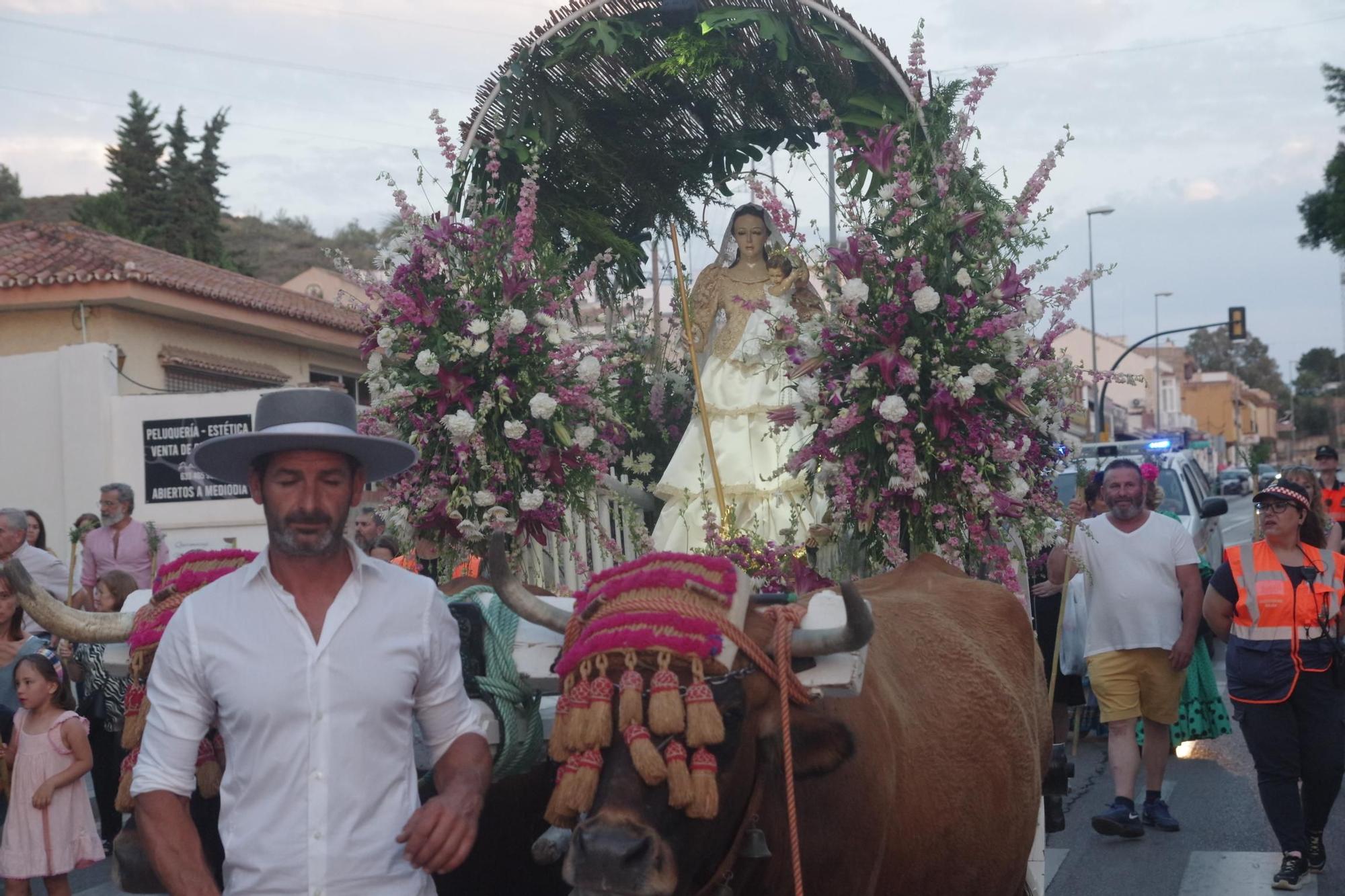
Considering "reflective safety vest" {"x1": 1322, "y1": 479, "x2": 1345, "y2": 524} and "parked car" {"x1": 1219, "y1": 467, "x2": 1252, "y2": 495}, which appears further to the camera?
"parked car" {"x1": 1219, "y1": 467, "x2": 1252, "y2": 495}

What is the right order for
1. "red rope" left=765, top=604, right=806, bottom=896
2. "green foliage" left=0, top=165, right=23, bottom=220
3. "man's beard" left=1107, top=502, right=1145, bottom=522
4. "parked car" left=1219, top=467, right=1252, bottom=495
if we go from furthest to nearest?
"parked car" left=1219, top=467, right=1252, bottom=495 < "green foliage" left=0, top=165, right=23, bottom=220 < "man's beard" left=1107, top=502, right=1145, bottom=522 < "red rope" left=765, top=604, right=806, bottom=896

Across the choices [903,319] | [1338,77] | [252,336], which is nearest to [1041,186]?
[903,319]

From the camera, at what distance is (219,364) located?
21797 millimetres

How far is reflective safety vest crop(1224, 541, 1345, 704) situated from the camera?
282 inches

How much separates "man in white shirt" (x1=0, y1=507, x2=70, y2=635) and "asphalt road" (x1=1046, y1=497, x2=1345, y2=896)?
6487mm

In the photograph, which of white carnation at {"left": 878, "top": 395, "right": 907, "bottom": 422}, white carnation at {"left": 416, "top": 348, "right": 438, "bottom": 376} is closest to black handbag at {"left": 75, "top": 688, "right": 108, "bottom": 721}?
white carnation at {"left": 416, "top": 348, "right": 438, "bottom": 376}

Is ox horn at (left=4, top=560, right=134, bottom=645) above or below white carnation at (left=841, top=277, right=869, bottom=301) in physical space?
below

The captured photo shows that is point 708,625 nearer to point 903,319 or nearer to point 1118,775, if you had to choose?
point 903,319

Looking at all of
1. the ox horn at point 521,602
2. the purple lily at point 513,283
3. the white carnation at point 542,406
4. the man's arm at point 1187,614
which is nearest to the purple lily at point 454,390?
the white carnation at point 542,406

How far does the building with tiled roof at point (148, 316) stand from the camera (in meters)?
19.8

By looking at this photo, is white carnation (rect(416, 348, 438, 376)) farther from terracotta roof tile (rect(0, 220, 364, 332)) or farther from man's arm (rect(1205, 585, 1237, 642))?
terracotta roof tile (rect(0, 220, 364, 332))

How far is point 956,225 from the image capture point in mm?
6082

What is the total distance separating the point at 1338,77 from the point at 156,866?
1475 inches

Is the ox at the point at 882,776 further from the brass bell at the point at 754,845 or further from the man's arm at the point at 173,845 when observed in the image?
the man's arm at the point at 173,845
